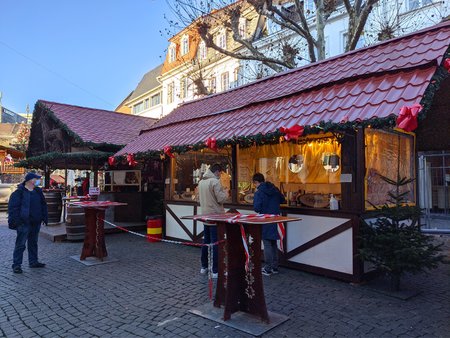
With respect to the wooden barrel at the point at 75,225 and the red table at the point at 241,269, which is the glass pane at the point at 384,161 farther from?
the wooden barrel at the point at 75,225

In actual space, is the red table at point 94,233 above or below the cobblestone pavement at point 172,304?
above

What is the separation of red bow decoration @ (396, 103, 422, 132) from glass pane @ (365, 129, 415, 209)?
152 cm

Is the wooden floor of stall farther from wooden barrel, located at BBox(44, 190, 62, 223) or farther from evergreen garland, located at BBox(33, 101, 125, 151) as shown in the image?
evergreen garland, located at BBox(33, 101, 125, 151)

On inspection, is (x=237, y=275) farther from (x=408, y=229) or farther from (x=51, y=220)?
(x=51, y=220)

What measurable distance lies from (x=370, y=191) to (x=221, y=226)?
2.99 metres

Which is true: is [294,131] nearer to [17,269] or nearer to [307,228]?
[307,228]

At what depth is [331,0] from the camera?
13.6 metres

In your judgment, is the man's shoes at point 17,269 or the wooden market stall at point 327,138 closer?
the wooden market stall at point 327,138

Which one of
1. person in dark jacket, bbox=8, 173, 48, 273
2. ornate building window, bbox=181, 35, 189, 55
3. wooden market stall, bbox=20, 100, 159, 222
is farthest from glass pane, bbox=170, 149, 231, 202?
ornate building window, bbox=181, 35, 189, 55

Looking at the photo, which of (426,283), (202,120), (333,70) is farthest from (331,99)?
(202,120)

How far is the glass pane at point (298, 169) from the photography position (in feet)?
23.1

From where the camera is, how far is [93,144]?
12.0 m

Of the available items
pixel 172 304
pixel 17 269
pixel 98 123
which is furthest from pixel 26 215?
pixel 98 123

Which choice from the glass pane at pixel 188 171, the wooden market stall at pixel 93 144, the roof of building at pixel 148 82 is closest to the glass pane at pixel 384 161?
the glass pane at pixel 188 171
